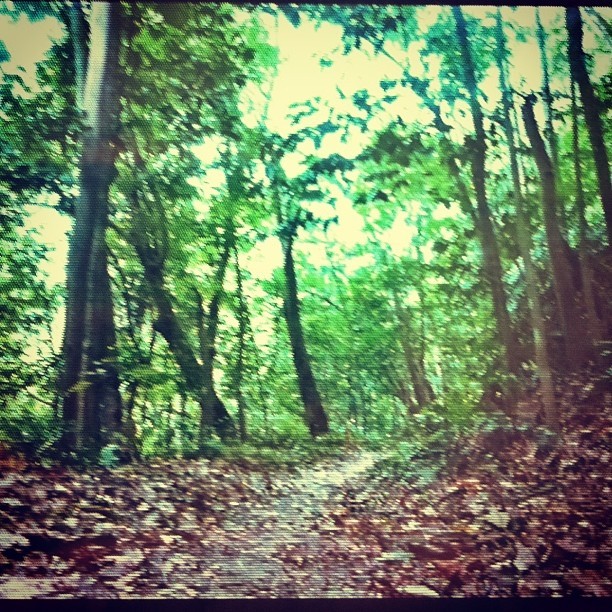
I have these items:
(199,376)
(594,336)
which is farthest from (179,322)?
(594,336)

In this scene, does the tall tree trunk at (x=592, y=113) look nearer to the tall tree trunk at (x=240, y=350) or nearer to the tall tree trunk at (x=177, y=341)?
the tall tree trunk at (x=240, y=350)

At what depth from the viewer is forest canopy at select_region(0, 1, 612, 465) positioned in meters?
2.12

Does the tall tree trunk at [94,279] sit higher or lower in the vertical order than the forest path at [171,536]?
higher

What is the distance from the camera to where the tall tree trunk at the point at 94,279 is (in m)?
2.09

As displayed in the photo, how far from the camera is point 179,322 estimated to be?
87.3 inches

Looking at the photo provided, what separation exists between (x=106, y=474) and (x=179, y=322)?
2.39 ft

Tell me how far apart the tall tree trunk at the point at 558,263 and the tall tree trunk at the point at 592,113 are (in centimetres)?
22

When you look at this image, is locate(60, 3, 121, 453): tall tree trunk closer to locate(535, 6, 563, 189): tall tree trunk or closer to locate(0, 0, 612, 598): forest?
locate(0, 0, 612, 598): forest

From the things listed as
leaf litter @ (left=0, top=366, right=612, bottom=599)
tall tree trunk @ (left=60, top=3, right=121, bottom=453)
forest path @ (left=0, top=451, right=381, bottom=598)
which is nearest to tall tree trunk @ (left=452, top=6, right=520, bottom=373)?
leaf litter @ (left=0, top=366, right=612, bottom=599)

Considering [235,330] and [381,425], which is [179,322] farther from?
[381,425]

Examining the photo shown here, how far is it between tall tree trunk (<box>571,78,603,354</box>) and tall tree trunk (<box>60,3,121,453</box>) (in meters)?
2.21

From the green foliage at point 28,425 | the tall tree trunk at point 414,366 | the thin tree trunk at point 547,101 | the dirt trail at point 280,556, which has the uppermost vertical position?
the thin tree trunk at point 547,101

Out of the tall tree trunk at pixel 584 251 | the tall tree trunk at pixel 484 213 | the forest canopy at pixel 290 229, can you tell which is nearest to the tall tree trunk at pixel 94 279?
the forest canopy at pixel 290 229

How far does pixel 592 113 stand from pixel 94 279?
2.51 m
